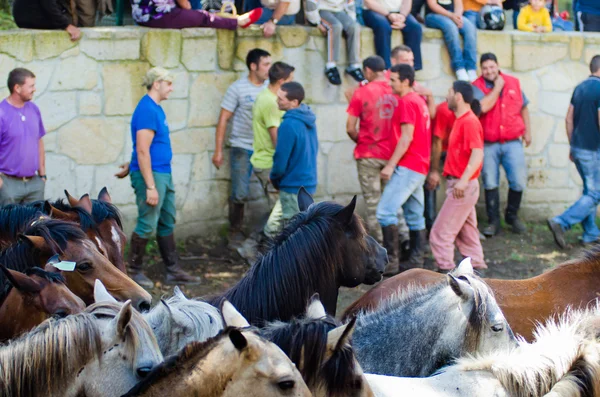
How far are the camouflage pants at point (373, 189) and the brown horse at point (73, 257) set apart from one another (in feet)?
16.5

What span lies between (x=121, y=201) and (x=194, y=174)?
952 mm

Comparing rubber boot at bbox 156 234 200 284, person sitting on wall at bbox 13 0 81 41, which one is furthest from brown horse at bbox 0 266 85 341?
person sitting on wall at bbox 13 0 81 41

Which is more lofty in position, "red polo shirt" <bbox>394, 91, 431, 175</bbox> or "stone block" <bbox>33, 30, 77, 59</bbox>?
"stone block" <bbox>33, 30, 77, 59</bbox>

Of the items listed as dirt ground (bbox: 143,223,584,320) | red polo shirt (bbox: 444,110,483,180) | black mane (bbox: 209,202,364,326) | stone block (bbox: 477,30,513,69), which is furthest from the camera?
stone block (bbox: 477,30,513,69)

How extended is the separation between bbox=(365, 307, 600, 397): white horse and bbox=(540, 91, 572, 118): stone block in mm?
8689

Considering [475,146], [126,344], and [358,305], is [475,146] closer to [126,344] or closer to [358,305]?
[358,305]

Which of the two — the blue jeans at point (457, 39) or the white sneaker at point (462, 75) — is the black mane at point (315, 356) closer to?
the white sneaker at point (462, 75)

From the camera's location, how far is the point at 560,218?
37.1ft

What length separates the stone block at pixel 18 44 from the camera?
30.2 feet

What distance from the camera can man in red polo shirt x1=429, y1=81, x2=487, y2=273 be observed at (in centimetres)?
962

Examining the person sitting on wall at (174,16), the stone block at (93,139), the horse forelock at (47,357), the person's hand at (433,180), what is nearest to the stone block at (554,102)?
the person's hand at (433,180)

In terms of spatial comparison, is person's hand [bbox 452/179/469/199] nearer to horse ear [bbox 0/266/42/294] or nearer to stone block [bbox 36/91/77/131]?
stone block [bbox 36/91/77/131]

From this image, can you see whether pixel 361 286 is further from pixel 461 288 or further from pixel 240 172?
pixel 461 288

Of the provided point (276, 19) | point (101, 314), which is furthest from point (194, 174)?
point (101, 314)
